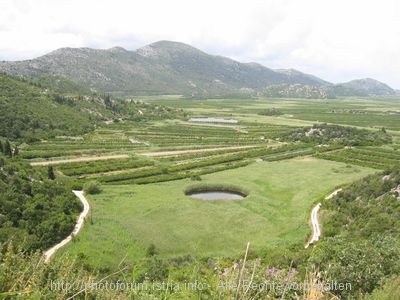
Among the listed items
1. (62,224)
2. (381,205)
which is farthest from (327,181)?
(62,224)

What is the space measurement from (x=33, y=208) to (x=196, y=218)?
21662mm

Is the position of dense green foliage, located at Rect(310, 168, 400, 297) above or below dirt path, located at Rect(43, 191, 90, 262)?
above

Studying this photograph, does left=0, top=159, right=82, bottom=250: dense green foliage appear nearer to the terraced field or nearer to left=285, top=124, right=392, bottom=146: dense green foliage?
the terraced field

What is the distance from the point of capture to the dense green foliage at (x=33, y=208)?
1851 inches

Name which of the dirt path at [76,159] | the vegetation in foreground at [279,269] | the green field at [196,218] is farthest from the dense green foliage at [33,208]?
the dirt path at [76,159]

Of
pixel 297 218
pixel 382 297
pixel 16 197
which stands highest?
pixel 382 297

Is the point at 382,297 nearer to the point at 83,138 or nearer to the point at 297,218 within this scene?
the point at 297,218

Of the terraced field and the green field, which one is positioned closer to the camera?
the green field

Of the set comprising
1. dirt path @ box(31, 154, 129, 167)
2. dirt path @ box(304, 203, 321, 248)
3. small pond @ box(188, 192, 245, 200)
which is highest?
dirt path @ box(31, 154, 129, 167)

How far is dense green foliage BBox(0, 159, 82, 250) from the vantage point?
1851 inches

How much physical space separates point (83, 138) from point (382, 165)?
83.8m

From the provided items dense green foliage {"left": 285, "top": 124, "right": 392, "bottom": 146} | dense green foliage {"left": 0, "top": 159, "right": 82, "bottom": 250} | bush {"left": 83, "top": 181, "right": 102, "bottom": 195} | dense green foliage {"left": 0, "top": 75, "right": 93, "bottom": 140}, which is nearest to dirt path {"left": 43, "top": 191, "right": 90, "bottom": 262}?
dense green foliage {"left": 0, "top": 159, "right": 82, "bottom": 250}

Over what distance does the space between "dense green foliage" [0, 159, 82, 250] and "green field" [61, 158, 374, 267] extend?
2.88 metres

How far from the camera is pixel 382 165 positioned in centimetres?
9625
